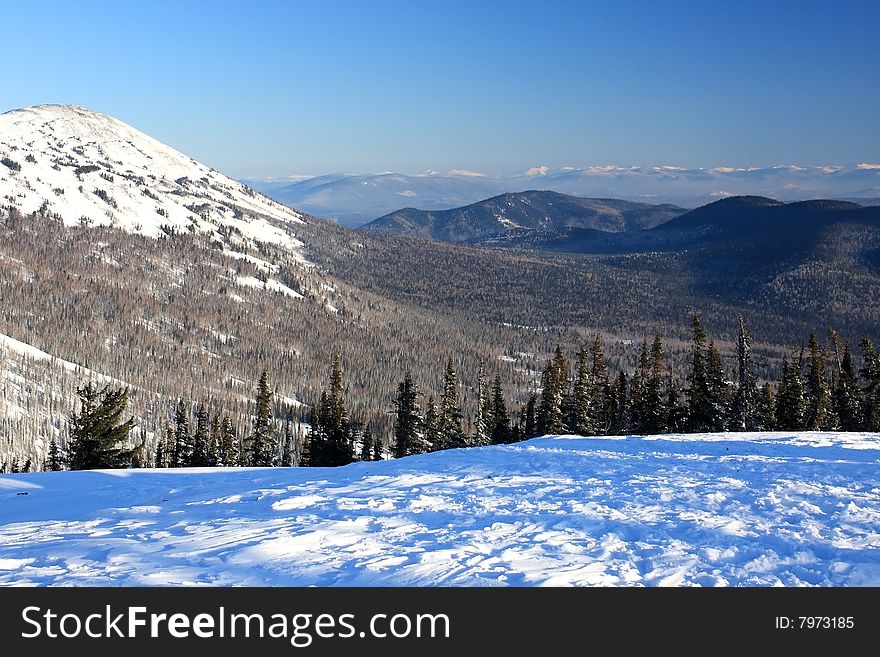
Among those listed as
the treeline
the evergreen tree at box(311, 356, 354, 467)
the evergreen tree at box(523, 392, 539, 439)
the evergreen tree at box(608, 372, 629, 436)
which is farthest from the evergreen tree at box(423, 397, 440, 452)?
the evergreen tree at box(608, 372, 629, 436)

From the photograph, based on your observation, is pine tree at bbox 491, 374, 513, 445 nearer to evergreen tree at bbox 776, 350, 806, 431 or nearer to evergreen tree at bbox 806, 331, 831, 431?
evergreen tree at bbox 776, 350, 806, 431

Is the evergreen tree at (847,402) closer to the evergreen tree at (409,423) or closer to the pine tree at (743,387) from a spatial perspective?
the pine tree at (743,387)

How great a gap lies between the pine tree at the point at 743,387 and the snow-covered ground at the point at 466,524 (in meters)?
31.2

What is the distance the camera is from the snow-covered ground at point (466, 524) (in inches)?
382

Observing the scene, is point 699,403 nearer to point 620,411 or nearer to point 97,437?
point 620,411

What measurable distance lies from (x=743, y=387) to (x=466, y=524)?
46.5m

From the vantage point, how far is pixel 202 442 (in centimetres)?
5672

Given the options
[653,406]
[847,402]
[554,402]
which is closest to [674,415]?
[653,406]

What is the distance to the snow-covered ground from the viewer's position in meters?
9.71

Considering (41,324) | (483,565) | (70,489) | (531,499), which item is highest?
(483,565)
